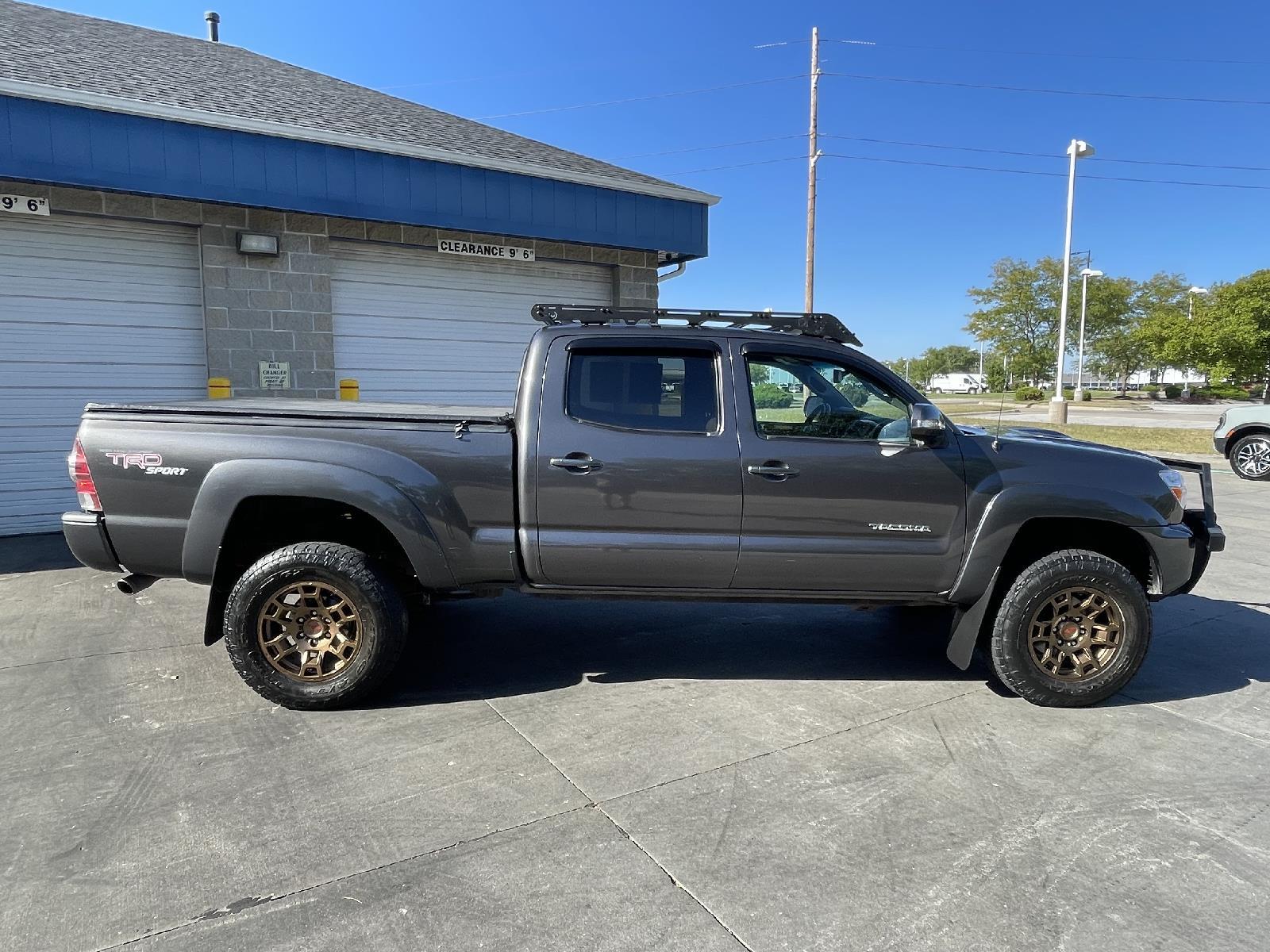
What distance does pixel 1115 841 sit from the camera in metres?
2.84

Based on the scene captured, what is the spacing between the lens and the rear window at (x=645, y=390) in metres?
3.98

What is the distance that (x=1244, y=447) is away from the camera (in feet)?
42.5

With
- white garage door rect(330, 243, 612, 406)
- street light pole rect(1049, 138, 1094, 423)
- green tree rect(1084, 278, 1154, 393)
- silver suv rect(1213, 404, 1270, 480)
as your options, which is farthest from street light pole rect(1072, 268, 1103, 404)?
white garage door rect(330, 243, 612, 406)

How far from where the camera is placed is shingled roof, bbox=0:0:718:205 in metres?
7.36

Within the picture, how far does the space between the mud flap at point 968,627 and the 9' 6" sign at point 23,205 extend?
28.7 feet

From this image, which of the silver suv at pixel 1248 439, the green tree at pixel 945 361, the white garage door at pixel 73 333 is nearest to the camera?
the white garage door at pixel 73 333

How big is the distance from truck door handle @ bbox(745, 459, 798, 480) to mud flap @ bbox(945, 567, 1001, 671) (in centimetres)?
117

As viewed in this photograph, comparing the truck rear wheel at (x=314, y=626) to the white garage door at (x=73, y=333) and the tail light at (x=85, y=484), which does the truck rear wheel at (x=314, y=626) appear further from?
the white garage door at (x=73, y=333)

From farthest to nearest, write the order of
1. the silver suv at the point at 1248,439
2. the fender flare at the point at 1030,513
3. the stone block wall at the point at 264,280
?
the silver suv at the point at 1248,439 < the stone block wall at the point at 264,280 < the fender flare at the point at 1030,513

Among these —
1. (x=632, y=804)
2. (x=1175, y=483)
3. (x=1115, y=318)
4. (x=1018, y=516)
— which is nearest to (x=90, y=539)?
(x=632, y=804)

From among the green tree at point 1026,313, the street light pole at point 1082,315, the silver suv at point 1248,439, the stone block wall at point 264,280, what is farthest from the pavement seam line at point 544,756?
the green tree at point 1026,313

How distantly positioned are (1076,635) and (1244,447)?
11999 mm

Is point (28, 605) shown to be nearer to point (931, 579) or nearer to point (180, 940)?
point (180, 940)

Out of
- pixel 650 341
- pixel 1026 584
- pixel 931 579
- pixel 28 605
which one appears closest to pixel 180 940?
pixel 650 341
